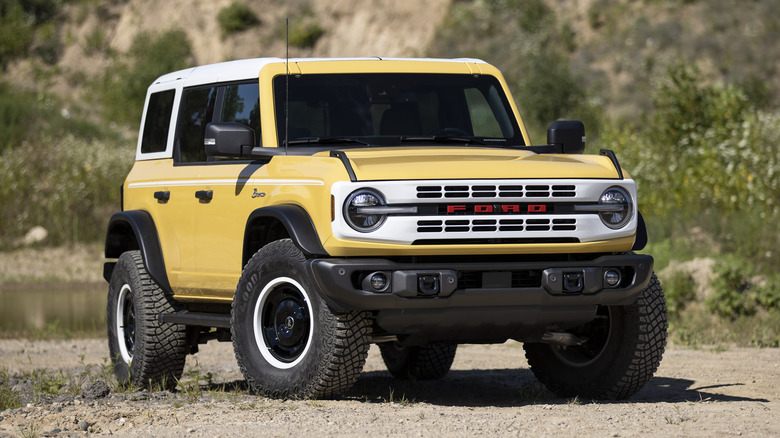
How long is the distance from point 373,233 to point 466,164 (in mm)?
711

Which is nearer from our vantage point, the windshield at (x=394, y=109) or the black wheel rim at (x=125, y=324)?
Result: the windshield at (x=394, y=109)

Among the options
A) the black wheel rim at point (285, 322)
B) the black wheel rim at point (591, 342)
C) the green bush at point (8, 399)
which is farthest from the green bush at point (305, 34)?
the black wheel rim at point (285, 322)

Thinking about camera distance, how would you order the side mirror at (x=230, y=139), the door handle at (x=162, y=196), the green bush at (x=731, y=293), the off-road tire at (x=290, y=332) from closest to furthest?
1. the off-road tire at (x=290, y=332)
2. the side mirror at (x=230, y=139)
3. the door handle at (x=162, y=196)
4. the green bush at (x=731, y=293)

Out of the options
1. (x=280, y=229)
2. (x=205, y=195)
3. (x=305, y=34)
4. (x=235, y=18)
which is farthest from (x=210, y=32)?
(x=280, y=229)

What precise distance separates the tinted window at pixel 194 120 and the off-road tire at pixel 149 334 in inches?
37.3

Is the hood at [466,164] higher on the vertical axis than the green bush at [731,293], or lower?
higher

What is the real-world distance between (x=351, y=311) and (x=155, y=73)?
139 feet

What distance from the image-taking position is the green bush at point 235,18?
49781mm

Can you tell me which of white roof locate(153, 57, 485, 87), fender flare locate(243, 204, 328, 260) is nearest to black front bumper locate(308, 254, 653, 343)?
fender flare locate(243, 204, 328, 260)

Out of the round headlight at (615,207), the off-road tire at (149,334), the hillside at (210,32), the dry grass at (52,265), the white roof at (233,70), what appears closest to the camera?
Answer: the round headlight at (615,207)

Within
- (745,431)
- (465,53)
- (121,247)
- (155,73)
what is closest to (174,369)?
(121,247)

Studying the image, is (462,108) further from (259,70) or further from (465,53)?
(465,53)

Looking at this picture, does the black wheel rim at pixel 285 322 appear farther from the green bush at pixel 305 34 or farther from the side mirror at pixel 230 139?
the green bush at pixel 305 34

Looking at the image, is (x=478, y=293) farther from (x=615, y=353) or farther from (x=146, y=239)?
(x=146, y=239)
